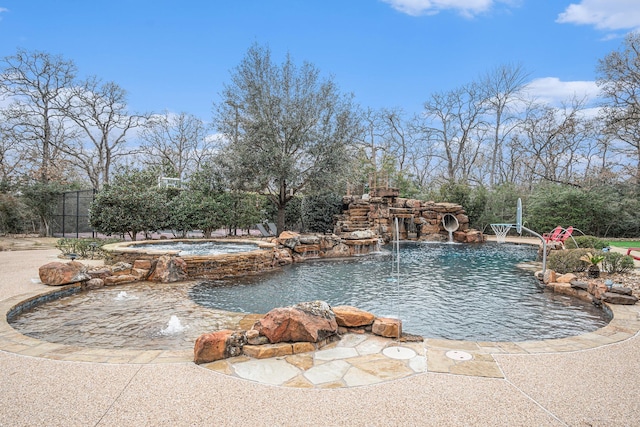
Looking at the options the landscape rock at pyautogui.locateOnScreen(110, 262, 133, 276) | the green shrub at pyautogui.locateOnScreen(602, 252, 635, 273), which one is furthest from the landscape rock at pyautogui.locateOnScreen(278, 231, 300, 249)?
the green shrub at pyautogui.locateOnScreen(602, 252, 635, 273)

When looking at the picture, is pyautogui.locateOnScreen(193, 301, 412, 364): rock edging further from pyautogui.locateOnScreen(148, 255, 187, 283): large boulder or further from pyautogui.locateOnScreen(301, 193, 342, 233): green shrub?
pyautogui.locateOnScreen(301, 193, 342, 233): green shrub

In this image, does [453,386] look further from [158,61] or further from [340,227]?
[158,61]

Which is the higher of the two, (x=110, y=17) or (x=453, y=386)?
(x=110, y=17)

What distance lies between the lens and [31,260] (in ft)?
24.6

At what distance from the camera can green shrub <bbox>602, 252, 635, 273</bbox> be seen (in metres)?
6.25

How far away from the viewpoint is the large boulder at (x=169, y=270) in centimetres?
619

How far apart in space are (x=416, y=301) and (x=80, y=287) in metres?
5.18

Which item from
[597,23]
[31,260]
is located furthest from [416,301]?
[597,23]

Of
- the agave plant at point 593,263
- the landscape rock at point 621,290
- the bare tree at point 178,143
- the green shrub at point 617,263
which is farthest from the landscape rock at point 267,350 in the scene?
the bare tree at point 178,143

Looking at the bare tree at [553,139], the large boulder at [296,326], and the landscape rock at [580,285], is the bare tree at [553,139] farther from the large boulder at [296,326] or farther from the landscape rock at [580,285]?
the large boulder at [296,326]

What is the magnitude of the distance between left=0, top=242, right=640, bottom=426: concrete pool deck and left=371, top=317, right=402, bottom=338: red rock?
180 millimetres

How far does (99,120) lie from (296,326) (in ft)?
64.3

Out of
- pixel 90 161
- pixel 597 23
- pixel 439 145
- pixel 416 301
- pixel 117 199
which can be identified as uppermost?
pixel 597 23

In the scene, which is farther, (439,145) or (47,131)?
(439,145)
